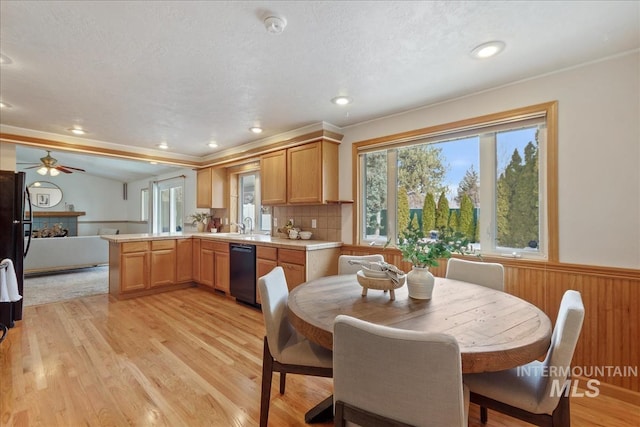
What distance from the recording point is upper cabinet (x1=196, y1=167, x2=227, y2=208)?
5.12 metres

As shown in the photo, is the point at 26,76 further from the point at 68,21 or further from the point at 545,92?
the point at 545,92

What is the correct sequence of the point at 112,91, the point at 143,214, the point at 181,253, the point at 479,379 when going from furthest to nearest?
the point at 143,214
the point at 181,253
the point at 112,91
the point at 479,379

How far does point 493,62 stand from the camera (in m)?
2.07

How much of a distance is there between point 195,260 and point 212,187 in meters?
1.25

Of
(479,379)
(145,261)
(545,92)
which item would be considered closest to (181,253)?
(145,261)

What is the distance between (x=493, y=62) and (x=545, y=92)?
53 cm

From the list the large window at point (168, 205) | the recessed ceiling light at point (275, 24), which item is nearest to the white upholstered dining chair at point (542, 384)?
the recessed ceiling light at point (275, 24)

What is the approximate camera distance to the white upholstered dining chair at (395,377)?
34.5 inches

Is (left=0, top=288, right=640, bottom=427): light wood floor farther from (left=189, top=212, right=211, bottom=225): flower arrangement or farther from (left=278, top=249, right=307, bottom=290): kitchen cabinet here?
(left=189, top=212, right=211, bottom=225): flower arrangement

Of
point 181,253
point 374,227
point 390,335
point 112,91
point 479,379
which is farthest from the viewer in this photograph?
point 181,253

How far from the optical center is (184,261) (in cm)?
470

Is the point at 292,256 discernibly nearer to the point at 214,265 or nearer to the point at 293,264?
the point at 293,264

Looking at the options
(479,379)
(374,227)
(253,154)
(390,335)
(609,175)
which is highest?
(253,154)

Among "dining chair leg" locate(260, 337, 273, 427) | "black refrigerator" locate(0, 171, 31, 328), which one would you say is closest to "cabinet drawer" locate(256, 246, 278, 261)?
"dining chair leg" locate(260, 337, 273, 427)
